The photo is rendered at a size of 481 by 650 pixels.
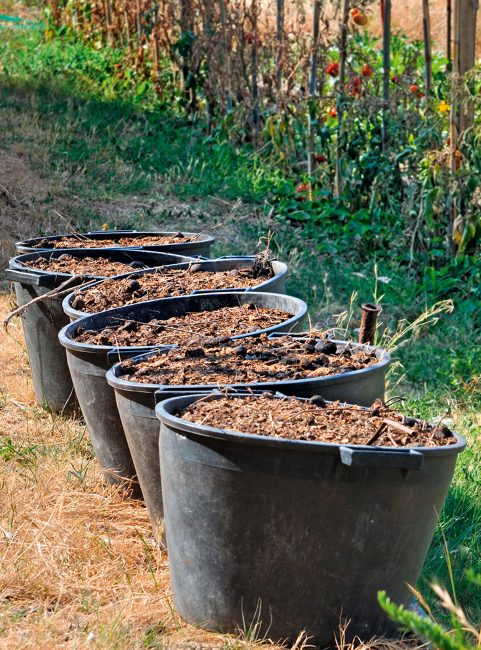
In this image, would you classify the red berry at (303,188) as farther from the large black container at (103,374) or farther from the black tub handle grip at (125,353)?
the black tub handle grip at (125,353)

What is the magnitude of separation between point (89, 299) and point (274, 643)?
6.45 ft

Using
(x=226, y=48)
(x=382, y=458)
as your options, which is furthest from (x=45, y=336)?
(x=226, y=48)

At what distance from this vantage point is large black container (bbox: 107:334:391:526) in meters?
2.62

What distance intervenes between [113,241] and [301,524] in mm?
3131

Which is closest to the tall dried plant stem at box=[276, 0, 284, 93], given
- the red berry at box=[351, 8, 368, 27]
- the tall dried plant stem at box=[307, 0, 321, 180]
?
the tall dried plant stem at box=[307, 0, 321, 180]

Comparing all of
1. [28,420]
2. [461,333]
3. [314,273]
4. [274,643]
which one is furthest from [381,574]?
[314,273]

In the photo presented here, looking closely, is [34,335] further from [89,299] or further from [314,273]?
[314,273]

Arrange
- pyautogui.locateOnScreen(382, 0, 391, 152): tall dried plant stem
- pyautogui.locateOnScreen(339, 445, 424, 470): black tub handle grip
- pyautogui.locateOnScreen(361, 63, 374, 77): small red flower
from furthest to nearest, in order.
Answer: pyautogui.locateOnScreen(361, 63, 374, 77): small red flower → pyautogui.locateOnScreen(382, 0, 391, 152): tall dried plant stem → pyautogui.locateOnScreen(339, 445, 424, 470): black tub handle grip

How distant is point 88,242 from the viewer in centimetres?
495

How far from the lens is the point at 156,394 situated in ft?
8.44

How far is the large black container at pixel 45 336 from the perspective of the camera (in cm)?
406

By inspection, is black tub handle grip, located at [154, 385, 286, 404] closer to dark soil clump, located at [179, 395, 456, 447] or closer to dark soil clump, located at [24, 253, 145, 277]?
dark soil clump, located at [179, 395, 456, 447]

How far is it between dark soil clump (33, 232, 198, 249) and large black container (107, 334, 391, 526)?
2.04m

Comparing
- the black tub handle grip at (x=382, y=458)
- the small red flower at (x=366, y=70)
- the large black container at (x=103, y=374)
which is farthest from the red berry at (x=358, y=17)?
the black tub handle grip at (x=382, y=458)
